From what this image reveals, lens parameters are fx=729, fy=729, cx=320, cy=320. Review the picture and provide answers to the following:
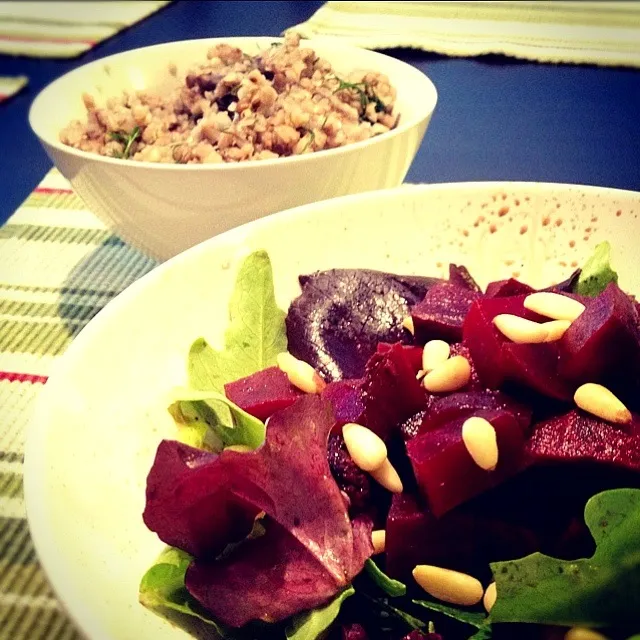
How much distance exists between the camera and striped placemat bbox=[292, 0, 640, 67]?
6.09ft

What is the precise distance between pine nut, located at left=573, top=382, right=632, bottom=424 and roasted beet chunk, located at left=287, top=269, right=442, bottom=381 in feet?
0.67

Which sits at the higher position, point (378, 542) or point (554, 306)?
point (554, 306)

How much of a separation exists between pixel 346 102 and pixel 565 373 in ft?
2.35

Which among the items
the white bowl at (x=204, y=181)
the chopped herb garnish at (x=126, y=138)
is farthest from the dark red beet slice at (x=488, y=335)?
the chopped herb garnish at (x=126, y=138)

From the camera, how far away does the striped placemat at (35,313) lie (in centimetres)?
68

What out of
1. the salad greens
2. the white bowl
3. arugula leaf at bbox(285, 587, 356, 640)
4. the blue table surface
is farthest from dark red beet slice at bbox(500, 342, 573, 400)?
the blue table surface

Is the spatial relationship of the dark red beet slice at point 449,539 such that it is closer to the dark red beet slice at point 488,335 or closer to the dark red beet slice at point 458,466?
the dark red beet slice at point 458,466

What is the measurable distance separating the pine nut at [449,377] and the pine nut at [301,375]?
11 cm

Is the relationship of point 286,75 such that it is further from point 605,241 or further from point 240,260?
point 605,241

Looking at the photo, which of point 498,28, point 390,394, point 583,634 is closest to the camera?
point 583,634

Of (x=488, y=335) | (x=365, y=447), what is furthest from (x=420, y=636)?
(x=488, y=335)

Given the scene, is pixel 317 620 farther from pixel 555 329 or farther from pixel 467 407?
pixel 555 329

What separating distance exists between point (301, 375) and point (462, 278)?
25cm

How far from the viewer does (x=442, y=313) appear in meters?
0.70
